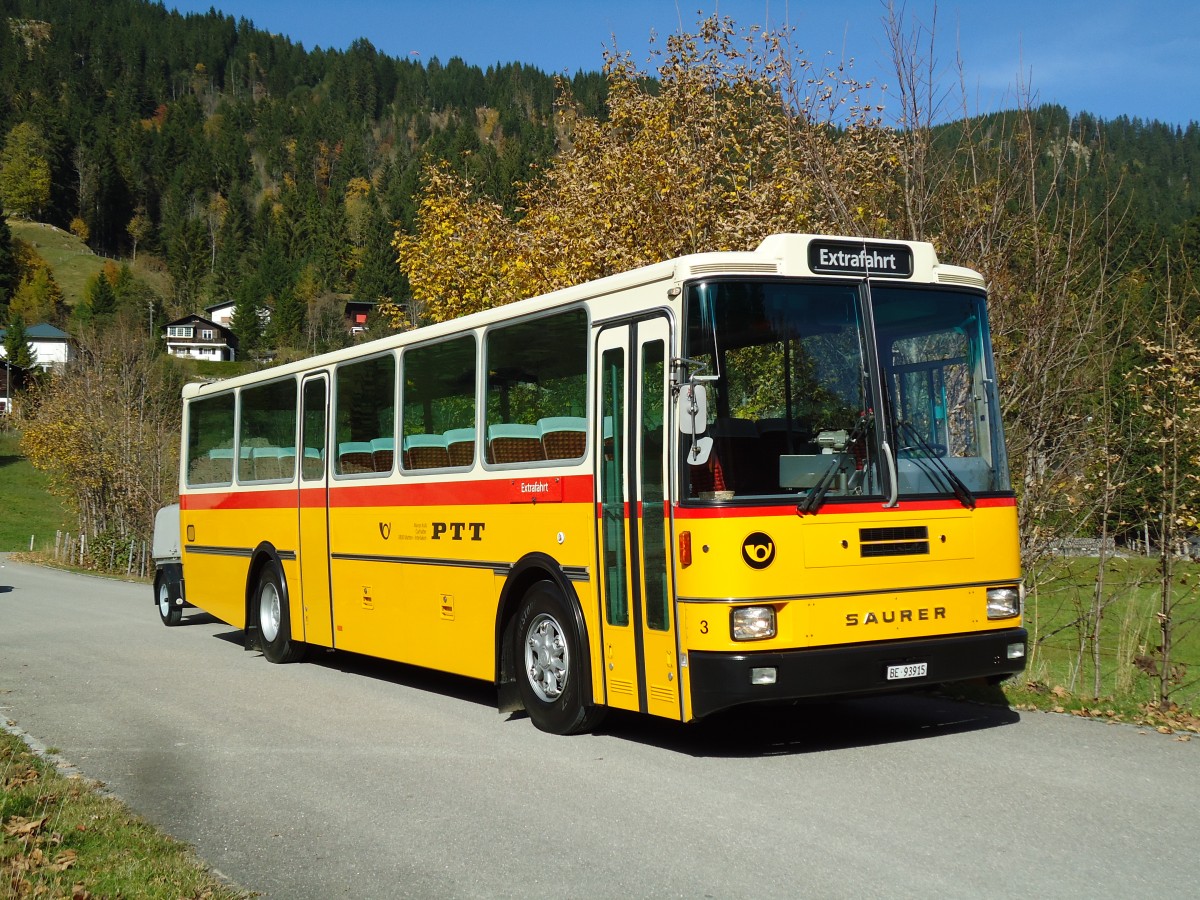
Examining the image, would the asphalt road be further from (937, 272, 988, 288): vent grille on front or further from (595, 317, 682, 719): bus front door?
(937, 272, 988, 288): vent grille on front

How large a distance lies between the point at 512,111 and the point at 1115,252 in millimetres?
166190

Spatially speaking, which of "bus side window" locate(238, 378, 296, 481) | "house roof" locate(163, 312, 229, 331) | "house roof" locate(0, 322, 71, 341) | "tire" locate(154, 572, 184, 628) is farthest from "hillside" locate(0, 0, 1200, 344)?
"bus side window" locate(238, 378, 296, 481)

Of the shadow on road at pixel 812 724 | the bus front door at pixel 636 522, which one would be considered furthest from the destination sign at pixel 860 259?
the shadow on road at pixel 812 724

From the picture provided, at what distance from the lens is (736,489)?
25.8ft

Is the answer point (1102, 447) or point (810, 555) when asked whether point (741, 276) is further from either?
point (1102, 447)

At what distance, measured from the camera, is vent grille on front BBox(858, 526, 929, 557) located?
8039mm

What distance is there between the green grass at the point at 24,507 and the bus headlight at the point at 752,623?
48744 millimetres

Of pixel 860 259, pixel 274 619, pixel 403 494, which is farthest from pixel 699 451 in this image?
pixel 274 619

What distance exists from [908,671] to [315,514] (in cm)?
723

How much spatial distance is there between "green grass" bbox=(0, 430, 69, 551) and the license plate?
4889 centimetres

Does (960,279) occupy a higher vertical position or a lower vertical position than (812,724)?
higher

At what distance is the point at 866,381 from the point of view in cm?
829

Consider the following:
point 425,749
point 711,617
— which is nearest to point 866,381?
point 711,617

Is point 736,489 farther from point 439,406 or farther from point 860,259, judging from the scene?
point 439,406
